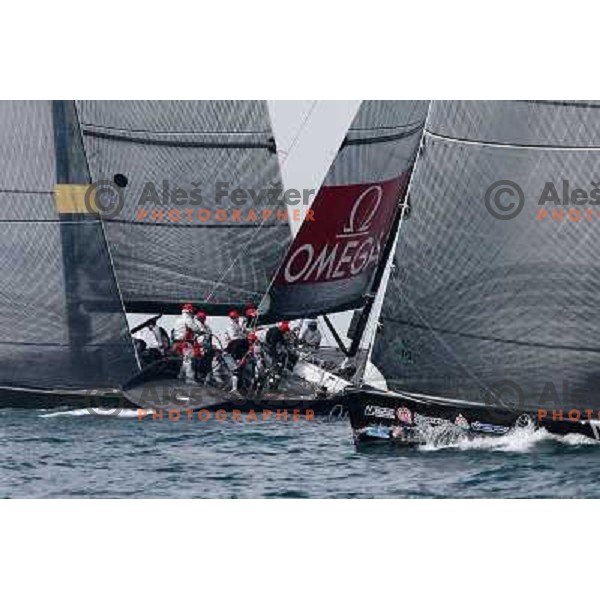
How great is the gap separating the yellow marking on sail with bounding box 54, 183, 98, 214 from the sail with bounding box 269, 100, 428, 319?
128 cm

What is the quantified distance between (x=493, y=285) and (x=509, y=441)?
1.02 m

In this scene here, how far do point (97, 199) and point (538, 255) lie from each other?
2.79 metres

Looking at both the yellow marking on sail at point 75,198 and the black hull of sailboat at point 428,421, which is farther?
the yellow marking on sail at point 75,198

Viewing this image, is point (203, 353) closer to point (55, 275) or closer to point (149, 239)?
point (149, 239)

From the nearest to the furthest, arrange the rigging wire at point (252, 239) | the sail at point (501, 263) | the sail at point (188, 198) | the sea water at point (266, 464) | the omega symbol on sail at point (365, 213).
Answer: the sea water at point (266, 464) < the rigging wire at point (252, 239) < the sail at point (501, 263) < the sail at point (188, 198) < the omega symbol on sail at point (365, 213)

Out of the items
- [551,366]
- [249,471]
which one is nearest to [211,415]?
[249,471]

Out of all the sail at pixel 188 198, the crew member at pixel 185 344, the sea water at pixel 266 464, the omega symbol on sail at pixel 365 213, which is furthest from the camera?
the omega symbol on sail at pixel 365 213

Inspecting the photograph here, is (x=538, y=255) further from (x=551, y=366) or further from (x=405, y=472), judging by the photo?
(x=405, y=472)

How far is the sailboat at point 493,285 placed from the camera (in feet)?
39.0

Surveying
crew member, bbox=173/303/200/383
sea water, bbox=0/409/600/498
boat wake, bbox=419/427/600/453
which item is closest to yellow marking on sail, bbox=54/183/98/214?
crew member, bbox=173/303/200/383

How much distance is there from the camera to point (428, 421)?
1205cm

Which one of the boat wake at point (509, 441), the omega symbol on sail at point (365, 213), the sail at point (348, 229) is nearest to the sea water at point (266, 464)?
Answer: the boat wake at point (509, 441)

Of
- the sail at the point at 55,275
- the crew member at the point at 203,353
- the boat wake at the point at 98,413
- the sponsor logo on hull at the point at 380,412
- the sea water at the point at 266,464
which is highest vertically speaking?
the sail at the point at 55,275

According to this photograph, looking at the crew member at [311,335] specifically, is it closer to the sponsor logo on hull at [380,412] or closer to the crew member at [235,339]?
the crew member at [235,339]
